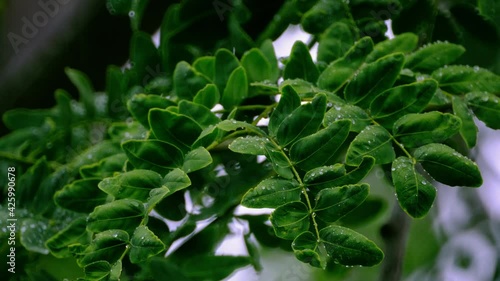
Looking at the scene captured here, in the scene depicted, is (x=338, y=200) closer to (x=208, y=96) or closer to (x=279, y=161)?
(x=279, y=161)

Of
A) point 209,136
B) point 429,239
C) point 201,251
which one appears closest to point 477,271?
point 429,239

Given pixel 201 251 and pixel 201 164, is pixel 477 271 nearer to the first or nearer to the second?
pixel 201 251

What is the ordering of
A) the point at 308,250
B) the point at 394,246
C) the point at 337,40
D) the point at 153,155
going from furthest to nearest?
the point at 394,246, the point at 337,40, the point at 153,155, the point at 308,250

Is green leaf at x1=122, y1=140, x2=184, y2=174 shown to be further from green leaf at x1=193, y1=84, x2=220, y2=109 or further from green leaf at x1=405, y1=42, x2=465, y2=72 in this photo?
green leaf at x1=405, y1=42, x2=465, y2=72

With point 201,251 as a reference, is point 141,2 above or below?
above

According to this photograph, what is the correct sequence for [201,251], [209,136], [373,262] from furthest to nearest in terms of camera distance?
[201,251] → [209,136] → [373,262]

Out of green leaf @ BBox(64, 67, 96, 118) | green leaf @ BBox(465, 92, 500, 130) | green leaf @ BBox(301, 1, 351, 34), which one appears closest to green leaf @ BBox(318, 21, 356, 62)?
green leaf @ BBox(301, 1, 351, 34)

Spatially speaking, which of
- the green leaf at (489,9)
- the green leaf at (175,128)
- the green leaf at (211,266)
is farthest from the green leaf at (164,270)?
the green leaf at (489,9)

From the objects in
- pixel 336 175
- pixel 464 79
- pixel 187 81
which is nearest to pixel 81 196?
pixel 187 81
